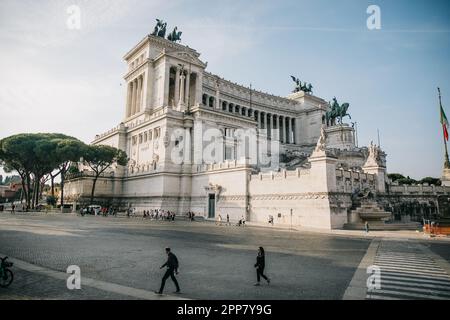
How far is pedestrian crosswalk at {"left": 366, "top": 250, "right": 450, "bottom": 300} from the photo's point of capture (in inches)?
361

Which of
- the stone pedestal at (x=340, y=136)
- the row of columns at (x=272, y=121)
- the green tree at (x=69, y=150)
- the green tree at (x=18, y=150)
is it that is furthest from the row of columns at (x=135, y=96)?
the stone pedestal at (x=340, y=136)

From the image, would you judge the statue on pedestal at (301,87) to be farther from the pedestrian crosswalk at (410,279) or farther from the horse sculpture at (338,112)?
the pedestrian crosswalk at (410,279)

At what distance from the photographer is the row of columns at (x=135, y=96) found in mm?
73375

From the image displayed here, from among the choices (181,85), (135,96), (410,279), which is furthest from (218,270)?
(135,96)

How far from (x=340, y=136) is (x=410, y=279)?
258 ft

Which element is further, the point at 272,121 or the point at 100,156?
the point at 272,121

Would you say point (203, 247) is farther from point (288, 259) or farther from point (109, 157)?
point (109, 157)

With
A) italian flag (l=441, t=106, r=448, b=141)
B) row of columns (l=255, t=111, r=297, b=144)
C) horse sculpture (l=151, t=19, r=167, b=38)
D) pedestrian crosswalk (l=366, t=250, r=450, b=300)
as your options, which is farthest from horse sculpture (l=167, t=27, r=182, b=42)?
pedestrian crosswalk (l=366, t=250, r=450, b=300)

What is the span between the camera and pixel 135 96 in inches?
2968

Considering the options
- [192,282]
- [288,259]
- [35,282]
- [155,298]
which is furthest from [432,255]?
[35,282]

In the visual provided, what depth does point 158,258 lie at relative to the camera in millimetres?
14438

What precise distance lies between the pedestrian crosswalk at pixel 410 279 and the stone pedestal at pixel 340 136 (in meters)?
71.3

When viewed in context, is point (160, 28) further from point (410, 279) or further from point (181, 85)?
point (410, 279)

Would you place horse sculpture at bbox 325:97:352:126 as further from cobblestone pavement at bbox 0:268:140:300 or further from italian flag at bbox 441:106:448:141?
cobblestone pavement at bbox 0:268:140:300
